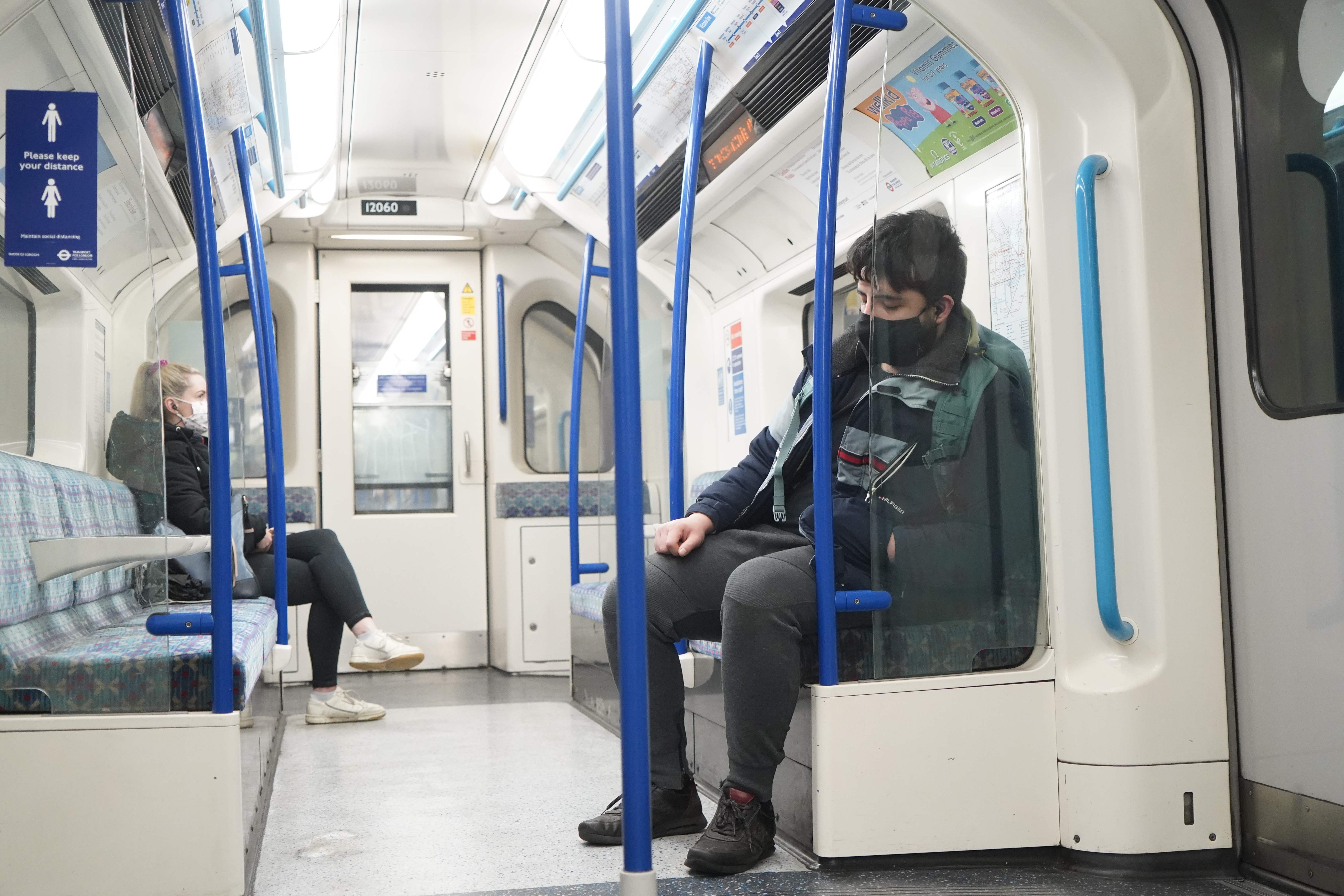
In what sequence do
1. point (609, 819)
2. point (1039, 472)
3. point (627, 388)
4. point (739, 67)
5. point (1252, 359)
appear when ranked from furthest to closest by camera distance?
point (739, 67)
point (609, 819)
point (1039, 472)
point (1252, 359)
point (627, 388)

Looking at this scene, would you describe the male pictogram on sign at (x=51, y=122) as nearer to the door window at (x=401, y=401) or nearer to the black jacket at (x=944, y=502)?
the black jacket at (x=944, y=502)

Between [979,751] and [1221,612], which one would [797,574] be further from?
[1221,612]

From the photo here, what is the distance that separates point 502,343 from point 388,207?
3.09ft

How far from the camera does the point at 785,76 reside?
3.47 m

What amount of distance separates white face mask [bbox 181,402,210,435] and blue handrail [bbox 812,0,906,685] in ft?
4.94

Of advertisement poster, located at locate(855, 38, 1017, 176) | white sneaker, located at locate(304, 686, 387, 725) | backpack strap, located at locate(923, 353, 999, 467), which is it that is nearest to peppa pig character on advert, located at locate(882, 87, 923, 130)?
advertisement poster, located at locate(855, 38, 1017, 176)

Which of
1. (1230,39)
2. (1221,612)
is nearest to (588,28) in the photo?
(1230,39)

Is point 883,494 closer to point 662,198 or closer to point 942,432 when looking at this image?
point 942,432

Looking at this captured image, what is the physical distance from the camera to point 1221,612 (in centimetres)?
220

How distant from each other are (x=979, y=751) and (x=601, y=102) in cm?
312

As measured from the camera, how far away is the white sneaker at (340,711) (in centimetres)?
445

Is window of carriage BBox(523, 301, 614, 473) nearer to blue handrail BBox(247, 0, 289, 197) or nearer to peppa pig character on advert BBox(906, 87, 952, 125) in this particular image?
blue handrail BBox(247, 0, 289, 197)

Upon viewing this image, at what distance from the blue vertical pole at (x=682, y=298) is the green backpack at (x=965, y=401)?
2.63ft

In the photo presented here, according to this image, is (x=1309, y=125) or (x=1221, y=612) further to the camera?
(x=1221, y=612)
